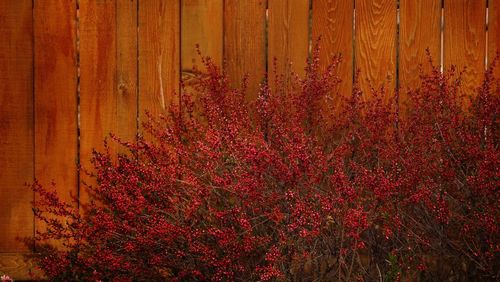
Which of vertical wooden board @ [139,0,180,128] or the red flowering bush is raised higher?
vertical wooden board @ [139,0,180,128]

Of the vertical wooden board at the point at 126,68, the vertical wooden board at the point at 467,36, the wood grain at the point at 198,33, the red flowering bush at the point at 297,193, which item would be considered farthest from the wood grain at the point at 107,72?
the vertical wooden board at the point at 467,36

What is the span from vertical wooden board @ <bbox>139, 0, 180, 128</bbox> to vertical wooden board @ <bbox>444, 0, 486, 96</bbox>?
4.55 ft

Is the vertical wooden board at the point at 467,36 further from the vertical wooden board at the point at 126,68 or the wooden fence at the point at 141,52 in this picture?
the vertical wooden board at the point at 126,68


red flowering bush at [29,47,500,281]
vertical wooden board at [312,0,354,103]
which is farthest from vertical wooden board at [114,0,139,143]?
vertical wooden board at [312,0,354,103]

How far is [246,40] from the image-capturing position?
141 inches

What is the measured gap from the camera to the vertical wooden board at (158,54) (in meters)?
3.59

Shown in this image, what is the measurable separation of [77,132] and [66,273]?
706mm

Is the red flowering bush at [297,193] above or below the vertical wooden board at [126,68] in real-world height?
below

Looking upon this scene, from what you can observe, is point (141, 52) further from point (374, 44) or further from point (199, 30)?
point (374, 44)

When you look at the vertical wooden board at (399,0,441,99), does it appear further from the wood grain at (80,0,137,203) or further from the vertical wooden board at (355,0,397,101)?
the wood grain at (80,0,137,203)

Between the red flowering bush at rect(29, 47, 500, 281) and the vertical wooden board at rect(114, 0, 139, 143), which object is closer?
the red flowering bush at rect(29, 47, 500, 281)

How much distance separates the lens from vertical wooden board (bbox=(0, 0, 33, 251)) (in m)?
3.57

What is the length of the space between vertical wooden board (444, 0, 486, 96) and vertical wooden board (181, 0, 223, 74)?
3.84ft

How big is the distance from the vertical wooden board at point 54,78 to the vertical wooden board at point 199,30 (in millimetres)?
556
